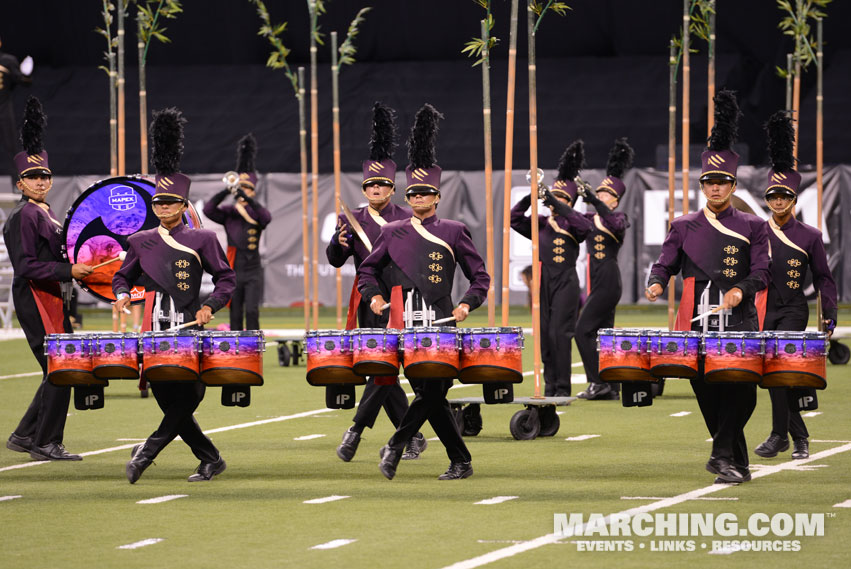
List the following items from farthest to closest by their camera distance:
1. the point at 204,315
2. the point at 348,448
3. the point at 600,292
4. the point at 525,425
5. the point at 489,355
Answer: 1. the point at 600,292
2. the point at 525,425
3. the point at 348,448
4. the point at 204,315
5. the point at 489,355

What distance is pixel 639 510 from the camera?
29.1ft

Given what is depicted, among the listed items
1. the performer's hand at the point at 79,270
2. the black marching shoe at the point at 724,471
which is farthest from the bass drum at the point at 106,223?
the black marching shoe at the point at 724,471

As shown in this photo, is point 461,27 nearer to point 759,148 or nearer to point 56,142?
point 759,148

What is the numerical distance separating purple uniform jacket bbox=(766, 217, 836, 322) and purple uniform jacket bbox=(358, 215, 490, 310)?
2212 millimetres

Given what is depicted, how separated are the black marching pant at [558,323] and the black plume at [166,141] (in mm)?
5075

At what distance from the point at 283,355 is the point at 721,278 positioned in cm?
1011

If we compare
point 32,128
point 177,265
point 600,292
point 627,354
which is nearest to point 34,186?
point 32,128

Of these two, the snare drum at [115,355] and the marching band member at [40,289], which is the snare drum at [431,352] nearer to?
the snare drum at [115,355]

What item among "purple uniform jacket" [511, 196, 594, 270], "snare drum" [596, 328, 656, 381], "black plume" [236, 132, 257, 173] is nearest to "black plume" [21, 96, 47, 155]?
"snare drum" [596, 328, 656, 381]

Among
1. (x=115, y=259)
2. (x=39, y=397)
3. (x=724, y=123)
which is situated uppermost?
(x=724, y=123)

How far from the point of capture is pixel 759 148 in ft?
96.9

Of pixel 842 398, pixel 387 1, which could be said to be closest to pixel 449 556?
pixel 842 398

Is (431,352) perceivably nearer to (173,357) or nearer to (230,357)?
Result: (230,357)

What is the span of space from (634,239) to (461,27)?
A: 19.9ft
